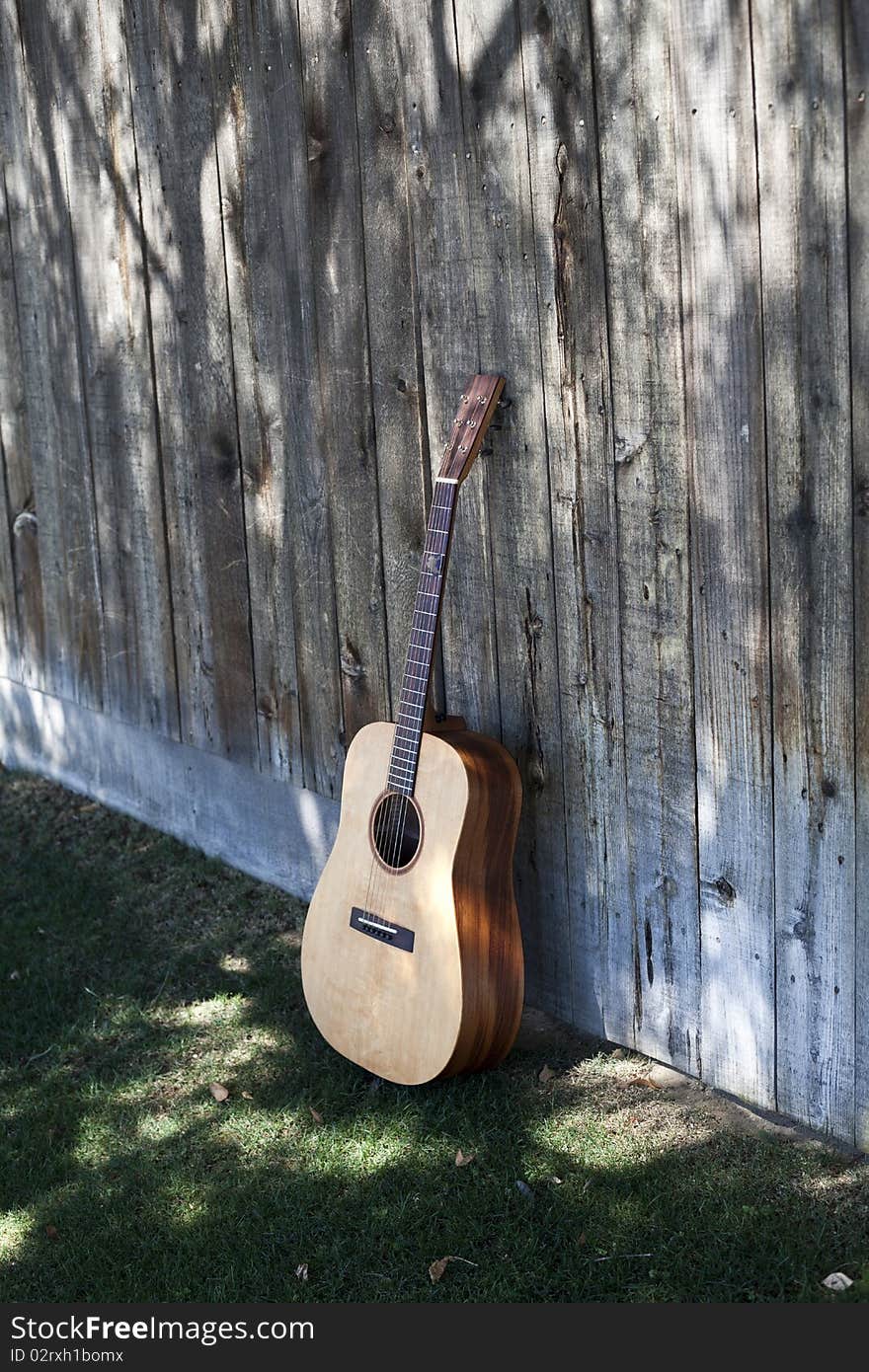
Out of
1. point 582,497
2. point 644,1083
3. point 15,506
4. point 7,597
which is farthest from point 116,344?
point 644,1083

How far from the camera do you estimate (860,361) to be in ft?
9.30

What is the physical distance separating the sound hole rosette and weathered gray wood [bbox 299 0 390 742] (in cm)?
59

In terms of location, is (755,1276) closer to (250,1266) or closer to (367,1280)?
(367,1280)

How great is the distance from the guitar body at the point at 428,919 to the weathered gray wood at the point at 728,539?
18.8 inches

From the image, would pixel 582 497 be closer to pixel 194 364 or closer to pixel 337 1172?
pixel 337 1172

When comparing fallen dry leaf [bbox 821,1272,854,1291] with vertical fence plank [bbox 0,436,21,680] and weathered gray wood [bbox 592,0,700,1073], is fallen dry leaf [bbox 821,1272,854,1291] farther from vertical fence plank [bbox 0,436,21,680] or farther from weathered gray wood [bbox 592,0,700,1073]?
vertical fence plank [bbox 0,436,21,680]

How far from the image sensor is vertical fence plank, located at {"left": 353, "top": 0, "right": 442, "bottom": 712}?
3748mm

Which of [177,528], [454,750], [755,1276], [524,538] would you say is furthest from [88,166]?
[755,1276]

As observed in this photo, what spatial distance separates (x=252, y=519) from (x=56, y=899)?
1.39 m

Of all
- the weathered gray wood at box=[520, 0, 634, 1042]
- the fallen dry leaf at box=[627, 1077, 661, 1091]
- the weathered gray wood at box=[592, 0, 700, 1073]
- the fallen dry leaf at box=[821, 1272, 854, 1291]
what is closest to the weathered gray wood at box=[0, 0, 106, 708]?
the weathered gray wood at box=[520, 0, 634, 1042]

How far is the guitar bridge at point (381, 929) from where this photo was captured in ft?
11.6

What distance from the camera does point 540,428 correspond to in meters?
3.52

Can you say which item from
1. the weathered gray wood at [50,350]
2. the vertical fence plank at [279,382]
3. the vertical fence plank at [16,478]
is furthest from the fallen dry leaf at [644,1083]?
the vertical fence plank at [16,478]

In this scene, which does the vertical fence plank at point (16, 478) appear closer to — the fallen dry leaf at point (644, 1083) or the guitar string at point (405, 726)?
the guitar string at point (405, 726)
